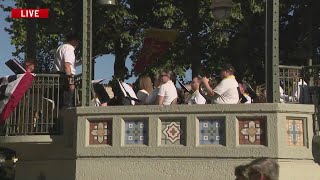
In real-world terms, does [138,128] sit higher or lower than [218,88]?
lower

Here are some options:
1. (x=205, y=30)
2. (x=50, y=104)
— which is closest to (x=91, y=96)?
(x=50, y=104)

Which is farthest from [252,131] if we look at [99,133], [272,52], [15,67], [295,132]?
[15,67]

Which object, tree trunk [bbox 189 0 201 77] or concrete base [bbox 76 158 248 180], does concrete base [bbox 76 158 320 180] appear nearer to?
concrete base [bbox 76 158 248 180]

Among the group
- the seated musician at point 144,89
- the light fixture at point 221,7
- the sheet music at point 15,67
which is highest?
the light fixture at point 221,7

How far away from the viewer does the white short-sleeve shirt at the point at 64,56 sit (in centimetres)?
1238

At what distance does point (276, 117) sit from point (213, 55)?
16.9 m

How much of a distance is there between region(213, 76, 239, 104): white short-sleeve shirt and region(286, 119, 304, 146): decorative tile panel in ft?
3.34

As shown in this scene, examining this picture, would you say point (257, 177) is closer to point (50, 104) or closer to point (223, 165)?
point (223, 165)

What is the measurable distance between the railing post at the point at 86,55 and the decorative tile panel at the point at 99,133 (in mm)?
543

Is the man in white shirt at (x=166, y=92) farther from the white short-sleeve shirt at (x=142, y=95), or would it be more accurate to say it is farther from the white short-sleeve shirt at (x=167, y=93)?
the white short-sleeve shirt at (x=142, y=95)

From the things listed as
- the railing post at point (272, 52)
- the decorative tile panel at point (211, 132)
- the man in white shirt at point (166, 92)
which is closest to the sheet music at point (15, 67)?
the man in white shirt at point (166, 92)

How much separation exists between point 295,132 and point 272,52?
1.47m

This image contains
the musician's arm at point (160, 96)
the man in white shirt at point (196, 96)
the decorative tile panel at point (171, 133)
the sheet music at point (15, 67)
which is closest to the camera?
the decorative tile panel at point (171, 133)

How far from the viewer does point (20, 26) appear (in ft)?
88.1
